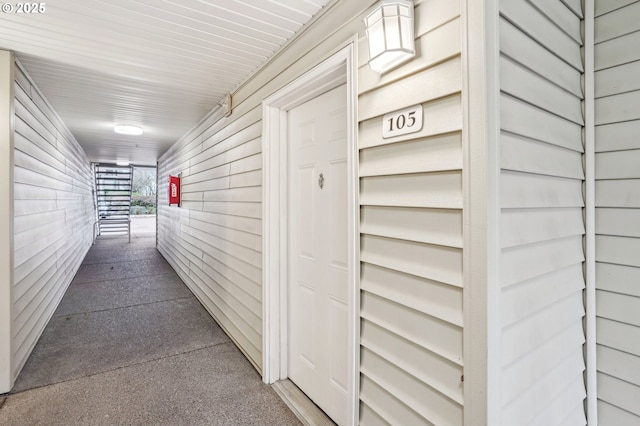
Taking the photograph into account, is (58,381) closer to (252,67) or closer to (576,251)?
(252,67)

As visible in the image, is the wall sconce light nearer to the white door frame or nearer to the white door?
the white door

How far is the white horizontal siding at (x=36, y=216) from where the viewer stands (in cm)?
234

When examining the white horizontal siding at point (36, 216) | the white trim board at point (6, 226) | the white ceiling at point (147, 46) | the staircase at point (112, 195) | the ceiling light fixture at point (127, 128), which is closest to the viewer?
the white ceiling at point (147, 46)

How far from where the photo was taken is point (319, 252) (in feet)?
6.34

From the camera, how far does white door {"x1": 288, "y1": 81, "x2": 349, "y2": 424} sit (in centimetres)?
176

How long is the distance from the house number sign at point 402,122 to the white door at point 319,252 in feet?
1.54

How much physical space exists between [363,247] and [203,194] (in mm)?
3061

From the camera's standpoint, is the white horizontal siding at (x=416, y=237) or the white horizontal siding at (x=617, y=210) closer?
the white horizontal siding at (x=416, y=237)

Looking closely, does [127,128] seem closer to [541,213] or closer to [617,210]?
[541,213]

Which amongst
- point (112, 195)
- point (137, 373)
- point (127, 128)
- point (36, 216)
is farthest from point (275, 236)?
point (112, 195)

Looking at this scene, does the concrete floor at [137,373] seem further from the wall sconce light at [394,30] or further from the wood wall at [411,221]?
the wall sconce light at [394,30]

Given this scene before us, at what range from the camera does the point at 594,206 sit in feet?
4.66

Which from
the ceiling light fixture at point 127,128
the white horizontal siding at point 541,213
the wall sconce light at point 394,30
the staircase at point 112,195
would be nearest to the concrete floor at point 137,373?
the white horizontal siding at point 541,213

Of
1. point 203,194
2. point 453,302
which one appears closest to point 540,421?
point 453,302
